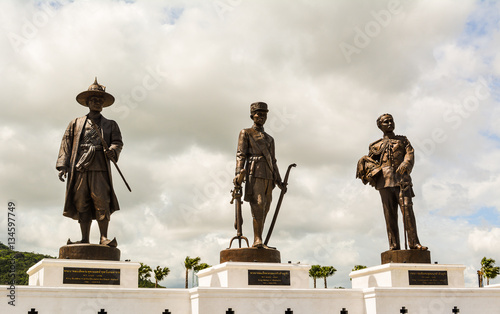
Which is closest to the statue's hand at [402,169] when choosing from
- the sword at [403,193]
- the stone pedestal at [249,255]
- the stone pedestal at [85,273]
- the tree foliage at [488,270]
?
the sword at [403,193]

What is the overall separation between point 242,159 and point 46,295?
465 centimetres

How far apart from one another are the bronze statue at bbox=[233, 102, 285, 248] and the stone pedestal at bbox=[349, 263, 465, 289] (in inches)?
99.5

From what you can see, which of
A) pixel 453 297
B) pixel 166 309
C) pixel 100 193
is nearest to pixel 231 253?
pixel 166 309

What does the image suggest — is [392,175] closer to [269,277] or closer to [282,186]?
[282,186]

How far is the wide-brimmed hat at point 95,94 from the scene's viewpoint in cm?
1141

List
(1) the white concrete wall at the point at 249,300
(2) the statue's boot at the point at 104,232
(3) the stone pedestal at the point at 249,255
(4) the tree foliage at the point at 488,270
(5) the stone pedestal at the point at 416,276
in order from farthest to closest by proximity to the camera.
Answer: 1. (4) the tree foliage at the point at 488,270
2. (5) the stone pedestal at the point at 416,276
3. (3) the stone pedestal at the point at 249,255
4. (2) the statue's boot at the point at 104,232
5. (1) the white concrete wall at the point at 249,300

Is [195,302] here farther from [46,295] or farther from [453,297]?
[453,297]

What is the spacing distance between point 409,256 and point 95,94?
287 inches

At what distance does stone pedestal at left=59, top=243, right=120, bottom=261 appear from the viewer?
10328mm

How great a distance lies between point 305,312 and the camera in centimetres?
1039

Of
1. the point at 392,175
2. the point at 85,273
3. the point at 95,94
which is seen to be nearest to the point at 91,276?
the point at 85,273

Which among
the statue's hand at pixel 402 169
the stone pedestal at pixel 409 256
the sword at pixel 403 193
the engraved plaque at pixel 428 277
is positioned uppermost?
the statue's hand at pixel 402 169

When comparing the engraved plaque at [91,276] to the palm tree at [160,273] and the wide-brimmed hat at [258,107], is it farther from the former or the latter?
the palm tree at [160,273]

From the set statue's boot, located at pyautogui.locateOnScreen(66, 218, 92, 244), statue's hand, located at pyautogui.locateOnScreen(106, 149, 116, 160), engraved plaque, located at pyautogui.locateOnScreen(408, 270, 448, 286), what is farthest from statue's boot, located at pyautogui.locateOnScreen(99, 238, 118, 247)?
engraved plaque, located at pyautogui.locateOnScreen(408, 270, 448, 286)
